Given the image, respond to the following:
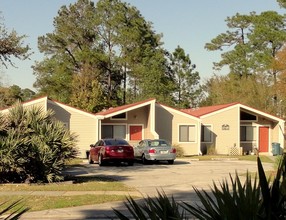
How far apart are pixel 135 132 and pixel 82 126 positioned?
461 cm

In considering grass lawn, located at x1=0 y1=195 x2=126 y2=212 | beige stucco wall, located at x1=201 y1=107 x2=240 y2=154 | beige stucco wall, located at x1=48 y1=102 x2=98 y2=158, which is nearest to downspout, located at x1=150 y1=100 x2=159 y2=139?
beige stucco wall, located at x1=48 y1=102 x2=98 y2=158

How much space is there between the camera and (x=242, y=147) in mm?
41344

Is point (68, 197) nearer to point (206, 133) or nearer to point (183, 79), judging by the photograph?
point (206, 133)

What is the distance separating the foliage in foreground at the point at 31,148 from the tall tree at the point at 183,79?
40.3 meters

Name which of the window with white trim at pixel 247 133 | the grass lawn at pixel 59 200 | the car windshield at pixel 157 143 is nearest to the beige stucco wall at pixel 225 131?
the window with white trim at pixel 247 133

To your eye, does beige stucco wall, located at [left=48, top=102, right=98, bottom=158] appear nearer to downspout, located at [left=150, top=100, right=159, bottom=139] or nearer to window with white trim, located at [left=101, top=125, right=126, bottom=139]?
window with white trim, located at [left=101, top=125, right=126, bottom=139]

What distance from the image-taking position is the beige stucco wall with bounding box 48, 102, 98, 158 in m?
35.2

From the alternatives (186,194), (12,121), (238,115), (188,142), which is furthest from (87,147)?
(186,194)

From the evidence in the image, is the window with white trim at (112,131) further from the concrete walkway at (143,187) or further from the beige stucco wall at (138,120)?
the concrete walkway at (143,187)

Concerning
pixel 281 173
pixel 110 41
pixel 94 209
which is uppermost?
pixel 110 41

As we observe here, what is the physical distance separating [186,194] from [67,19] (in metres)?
49.5

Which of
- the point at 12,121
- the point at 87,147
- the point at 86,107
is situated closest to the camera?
the point at 12,121

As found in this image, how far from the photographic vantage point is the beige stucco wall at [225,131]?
40.2 meters

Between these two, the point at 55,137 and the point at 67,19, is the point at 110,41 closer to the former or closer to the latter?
the point at 67,19
